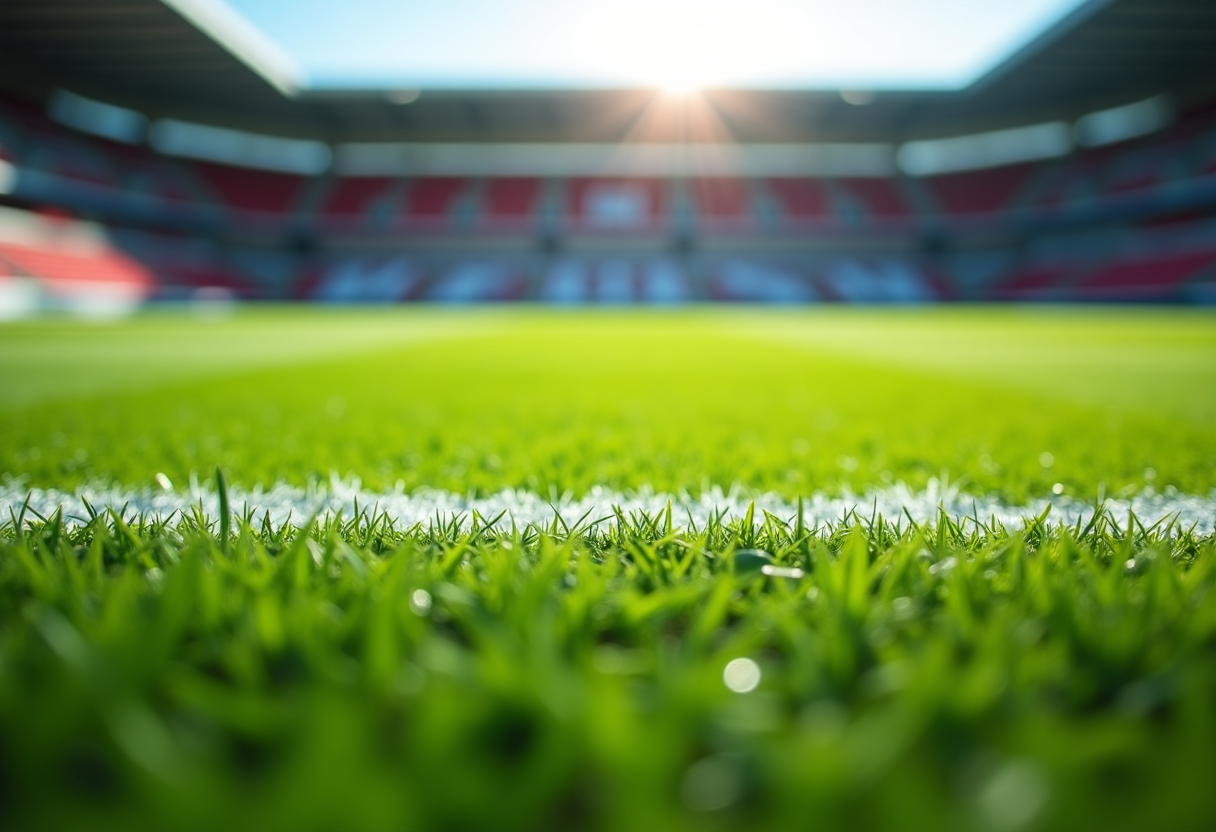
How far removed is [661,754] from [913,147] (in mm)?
35330

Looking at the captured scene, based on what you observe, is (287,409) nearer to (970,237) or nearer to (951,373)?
(951,373)

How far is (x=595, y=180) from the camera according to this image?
31.1 meters

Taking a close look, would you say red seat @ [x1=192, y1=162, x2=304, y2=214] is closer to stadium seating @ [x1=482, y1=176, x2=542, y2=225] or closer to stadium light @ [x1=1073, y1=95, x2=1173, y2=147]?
stadium seating @ [x1=482, y1=176, x2=542, y2=225]

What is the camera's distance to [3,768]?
14.4 inches

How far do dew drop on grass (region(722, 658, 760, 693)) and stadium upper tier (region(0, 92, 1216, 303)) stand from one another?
26539 mm

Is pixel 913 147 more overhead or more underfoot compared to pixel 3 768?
more overhead

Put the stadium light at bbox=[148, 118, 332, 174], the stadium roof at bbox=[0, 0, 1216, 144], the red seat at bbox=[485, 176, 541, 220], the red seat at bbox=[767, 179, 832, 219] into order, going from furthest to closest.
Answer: the red seat at bbox=[485, 176, 541, 220] → the red seat at bbox=[767, 179, 832, 219] → the stadium light at bbox=[148, 118, 332, 174] → the stadium roof at bbox=[0, 0, 1216, 144]

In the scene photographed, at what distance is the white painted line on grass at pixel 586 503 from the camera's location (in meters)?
1.15

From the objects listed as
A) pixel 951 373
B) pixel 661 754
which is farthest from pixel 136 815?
pixel 951 373

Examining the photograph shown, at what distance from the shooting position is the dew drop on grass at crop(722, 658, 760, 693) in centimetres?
46

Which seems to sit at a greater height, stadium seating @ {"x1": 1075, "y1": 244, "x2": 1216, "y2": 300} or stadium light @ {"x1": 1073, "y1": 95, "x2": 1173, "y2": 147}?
stadium light @ {"x1": 1073, "y1": 95, "x2": 1173, "y2": 147}

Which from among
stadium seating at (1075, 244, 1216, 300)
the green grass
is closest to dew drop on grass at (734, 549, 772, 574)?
the green grass

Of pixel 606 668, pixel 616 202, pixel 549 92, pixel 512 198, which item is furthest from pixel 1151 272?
pixel 606 668

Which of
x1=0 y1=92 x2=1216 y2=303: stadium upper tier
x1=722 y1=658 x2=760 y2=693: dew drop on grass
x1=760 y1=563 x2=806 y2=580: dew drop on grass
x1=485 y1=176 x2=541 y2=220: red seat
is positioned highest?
→ x1=485 y1=176 x2=541 y2=220: red seat
